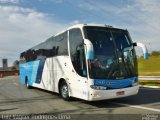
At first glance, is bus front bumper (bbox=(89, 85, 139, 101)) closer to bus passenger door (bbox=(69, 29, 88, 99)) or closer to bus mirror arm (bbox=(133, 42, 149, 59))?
bus passenger door (bbox=(69, 29, 88, 99))

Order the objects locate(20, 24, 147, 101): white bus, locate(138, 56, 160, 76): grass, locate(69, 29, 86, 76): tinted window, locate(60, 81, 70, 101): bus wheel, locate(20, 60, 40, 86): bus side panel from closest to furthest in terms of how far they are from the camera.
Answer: locate(20, 24, 147, 101): white bus, locate(69, 29, 86, 76): tinted window, locate(60, 81, 70, 101): bus wheel, locate(20, 60, 40, 86): bus side panel, locate(138, 56, 160, 76): grass

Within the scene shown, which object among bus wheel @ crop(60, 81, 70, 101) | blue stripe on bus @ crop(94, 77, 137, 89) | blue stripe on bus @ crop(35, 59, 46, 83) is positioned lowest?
bus wheel @ crop(60, 81, 70, 101)

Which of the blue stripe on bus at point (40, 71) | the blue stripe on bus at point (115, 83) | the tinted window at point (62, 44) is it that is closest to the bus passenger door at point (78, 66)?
the blue stripe on bus at point (115, 83)

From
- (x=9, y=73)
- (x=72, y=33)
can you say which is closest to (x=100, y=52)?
(x=72, y=33)

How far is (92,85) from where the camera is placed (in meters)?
10.9

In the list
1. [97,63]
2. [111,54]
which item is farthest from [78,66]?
[111,54]

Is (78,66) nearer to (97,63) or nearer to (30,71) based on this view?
(97,63)

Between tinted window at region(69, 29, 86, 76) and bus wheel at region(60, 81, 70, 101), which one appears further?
bus wheel at region(60, 81, 70, 101)

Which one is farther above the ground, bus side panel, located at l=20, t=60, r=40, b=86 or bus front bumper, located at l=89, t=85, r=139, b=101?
bus side panel, located at l=20, t=60, r=40, b=86

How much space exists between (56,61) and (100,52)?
3900 millimetres

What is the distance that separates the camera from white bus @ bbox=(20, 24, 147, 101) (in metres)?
11.0

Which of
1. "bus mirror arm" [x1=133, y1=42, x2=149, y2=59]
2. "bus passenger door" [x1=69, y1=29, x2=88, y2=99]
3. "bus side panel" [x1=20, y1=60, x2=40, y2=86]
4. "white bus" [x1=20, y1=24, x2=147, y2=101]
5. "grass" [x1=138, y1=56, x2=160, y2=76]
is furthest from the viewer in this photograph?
"grass" [x1=138, y1=56, x2=160, y2=76]

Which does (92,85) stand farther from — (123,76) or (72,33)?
(72,33)

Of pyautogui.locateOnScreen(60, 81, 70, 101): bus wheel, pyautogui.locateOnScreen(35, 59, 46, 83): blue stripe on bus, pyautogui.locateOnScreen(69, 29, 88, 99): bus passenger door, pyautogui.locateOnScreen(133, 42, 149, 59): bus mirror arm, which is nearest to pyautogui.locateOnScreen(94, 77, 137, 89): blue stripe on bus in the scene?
pyautogui.locateOnScreen(69, 29, 88, 99): bus passenger door
